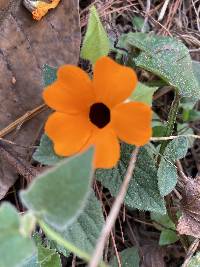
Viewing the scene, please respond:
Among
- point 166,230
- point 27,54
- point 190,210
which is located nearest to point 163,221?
point 166,230

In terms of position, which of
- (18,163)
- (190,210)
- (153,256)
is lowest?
(153,256)

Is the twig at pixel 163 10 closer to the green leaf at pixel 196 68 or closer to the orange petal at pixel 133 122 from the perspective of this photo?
the green leaf at pixel 196 68

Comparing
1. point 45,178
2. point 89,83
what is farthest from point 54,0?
point 45,178

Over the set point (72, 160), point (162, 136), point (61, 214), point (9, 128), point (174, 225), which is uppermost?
point (72, 160)

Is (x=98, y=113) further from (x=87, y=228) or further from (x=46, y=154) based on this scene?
(x=87, y=228)

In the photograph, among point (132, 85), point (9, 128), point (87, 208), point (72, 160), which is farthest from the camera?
point (9, 128)

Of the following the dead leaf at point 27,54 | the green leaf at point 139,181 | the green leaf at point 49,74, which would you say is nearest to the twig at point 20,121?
the dead leaf at point 27,54

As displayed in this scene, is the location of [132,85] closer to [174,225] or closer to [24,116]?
[24,116]
